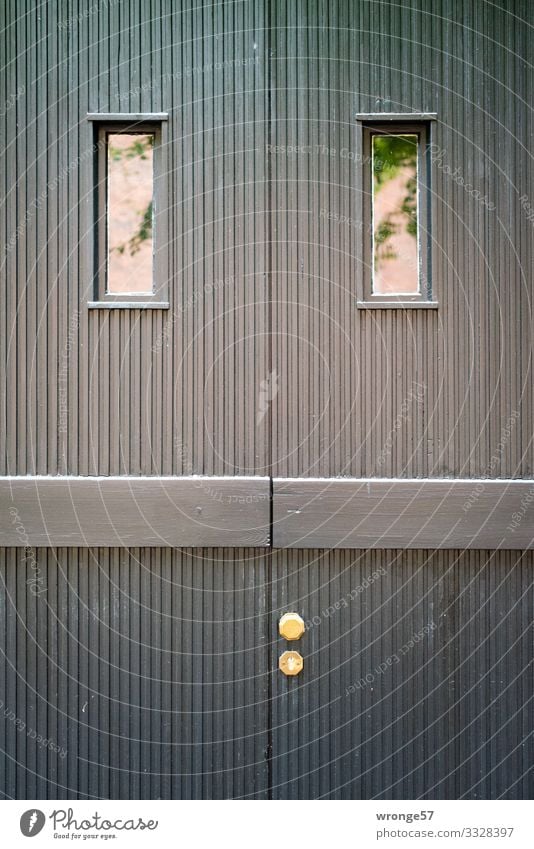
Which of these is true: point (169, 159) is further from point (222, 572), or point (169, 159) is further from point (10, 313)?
point (222, 572)

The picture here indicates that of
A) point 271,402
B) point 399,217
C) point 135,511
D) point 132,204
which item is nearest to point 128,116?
point 132,204

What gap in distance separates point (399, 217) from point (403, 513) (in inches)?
84.9

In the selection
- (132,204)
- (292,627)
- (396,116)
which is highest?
(396,116)

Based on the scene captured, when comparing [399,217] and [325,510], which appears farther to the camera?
[399,217]

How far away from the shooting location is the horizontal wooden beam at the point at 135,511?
184 inches

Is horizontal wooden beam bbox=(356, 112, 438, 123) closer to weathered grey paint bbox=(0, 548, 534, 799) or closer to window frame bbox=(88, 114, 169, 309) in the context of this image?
window frame bbox=(88, 114, 169, 309)

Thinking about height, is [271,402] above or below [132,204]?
below

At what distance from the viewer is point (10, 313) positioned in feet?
15.7

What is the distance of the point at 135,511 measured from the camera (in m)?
4.69

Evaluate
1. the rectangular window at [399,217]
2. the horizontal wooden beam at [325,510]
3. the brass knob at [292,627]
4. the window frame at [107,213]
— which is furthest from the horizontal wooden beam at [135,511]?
the rectangular window at [399,217]

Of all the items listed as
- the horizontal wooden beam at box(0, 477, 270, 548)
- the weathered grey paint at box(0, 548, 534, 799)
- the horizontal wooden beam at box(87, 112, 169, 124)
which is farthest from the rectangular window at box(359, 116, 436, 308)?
the weathered grey paint at box(0, 548, 534, 799)

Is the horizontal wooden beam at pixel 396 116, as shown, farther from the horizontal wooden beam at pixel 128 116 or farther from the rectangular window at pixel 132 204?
the rectangular window at pixel 132 204

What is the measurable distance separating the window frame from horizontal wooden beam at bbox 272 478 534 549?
1644mm

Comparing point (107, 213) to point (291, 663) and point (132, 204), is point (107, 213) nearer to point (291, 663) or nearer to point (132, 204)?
point (132, 204)
